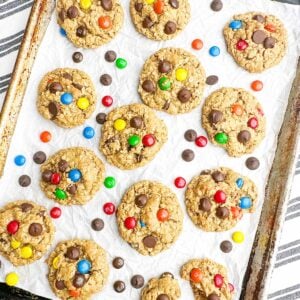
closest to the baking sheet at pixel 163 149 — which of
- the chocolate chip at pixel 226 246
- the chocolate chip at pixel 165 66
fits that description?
the chocolate chip at pixel 226 246

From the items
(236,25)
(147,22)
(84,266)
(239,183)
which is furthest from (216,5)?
(84,266)

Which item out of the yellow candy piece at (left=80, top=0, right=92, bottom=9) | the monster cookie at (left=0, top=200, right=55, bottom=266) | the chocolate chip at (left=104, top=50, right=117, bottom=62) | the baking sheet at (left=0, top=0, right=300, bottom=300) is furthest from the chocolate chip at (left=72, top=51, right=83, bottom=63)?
the monster cookie at (left=0, top=200, right=55, bottom=266)

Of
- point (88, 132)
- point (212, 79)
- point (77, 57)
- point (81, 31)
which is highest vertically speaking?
point (81, 31)

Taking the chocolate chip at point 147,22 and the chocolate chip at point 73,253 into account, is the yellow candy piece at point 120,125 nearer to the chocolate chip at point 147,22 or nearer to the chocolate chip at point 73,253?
A: the chocolate chip at point 147,22

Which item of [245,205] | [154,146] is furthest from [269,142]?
[154,146]

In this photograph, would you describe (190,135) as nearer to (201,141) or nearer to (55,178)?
(201,141)

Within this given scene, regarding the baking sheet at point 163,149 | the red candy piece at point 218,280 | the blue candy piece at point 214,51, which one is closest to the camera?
the red candy piece at point 218,280
